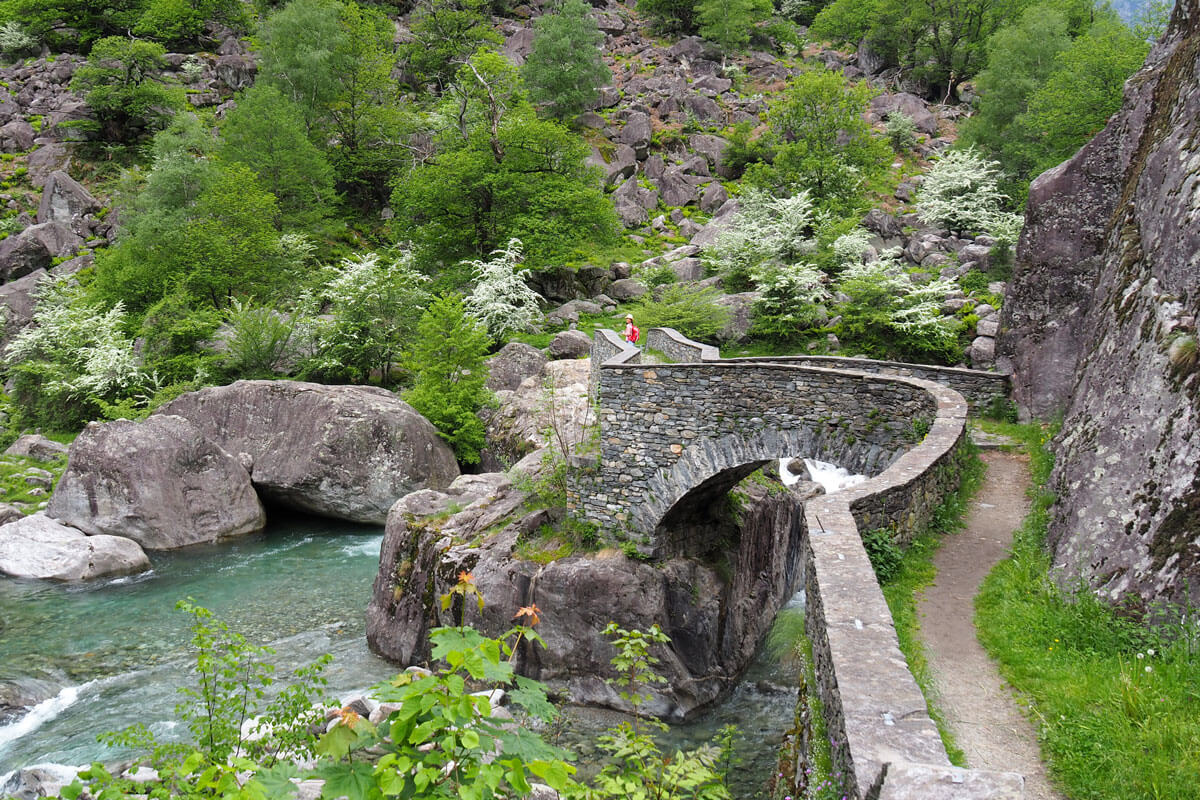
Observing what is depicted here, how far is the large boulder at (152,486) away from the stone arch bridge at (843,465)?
12203 millimetres

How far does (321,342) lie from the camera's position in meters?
26.5

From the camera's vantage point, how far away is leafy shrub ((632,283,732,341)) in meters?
24.3

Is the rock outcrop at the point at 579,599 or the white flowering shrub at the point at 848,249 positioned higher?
the white flowering shrub at the point at 848,249

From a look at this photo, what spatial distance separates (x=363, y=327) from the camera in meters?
27.0

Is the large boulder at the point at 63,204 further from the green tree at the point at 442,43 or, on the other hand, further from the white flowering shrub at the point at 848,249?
the white flowering shrub at the point at 848,249

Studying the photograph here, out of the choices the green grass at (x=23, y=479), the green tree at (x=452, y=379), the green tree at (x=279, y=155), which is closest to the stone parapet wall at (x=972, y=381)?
the green tree at (x=452, y=379)

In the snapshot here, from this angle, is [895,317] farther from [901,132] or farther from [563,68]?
[563,68]

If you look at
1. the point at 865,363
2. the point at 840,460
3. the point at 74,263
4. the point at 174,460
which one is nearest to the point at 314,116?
the point at 74,263

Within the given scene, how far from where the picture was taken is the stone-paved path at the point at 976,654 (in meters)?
4.53

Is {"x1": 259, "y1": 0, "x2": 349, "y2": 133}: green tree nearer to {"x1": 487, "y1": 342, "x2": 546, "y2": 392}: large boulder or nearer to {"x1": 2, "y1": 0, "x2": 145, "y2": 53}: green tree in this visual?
{"x1": 2, "y1": 0, "x2": 145, "y2": 53}: green tree

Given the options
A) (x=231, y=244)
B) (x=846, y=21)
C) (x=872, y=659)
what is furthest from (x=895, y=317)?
(x=846, y=21)

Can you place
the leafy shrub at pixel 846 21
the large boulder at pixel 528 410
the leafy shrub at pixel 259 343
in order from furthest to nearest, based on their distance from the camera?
the leafy shrub at pixel 846 21 → the leafy shrub at pixel 259 343 → the large boulder at pixel 528 410

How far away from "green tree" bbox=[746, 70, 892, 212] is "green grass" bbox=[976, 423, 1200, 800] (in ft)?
94.0

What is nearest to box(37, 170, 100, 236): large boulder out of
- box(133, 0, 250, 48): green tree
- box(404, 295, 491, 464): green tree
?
Result: box(133, 0, 250, 48): green tree
